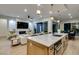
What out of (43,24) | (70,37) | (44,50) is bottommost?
(70,37)

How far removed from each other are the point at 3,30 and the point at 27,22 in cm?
410

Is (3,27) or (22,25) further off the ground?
(22,25)

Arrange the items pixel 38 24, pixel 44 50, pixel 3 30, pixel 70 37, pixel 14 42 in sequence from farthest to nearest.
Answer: pixel 38 24 < pixel 3 30 < pixel 70 37 < pixel 14 42 < pixel 44 50

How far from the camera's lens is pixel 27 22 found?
14562 mm

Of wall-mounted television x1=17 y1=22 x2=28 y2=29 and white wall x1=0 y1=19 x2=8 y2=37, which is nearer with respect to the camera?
white wall x1=0 y1=19 x2=8 y2=37

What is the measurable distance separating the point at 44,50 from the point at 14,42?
4368 mm

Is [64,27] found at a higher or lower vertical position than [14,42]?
higher

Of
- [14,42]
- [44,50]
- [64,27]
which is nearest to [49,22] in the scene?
[64,27]

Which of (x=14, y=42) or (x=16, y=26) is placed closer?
(x=14, y=42)

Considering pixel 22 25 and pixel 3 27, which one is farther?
pixel 22 25

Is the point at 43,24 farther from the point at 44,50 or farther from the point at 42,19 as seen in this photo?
the point at 44,50

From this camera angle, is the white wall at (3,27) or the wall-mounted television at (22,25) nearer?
the white wall at (3,27)
